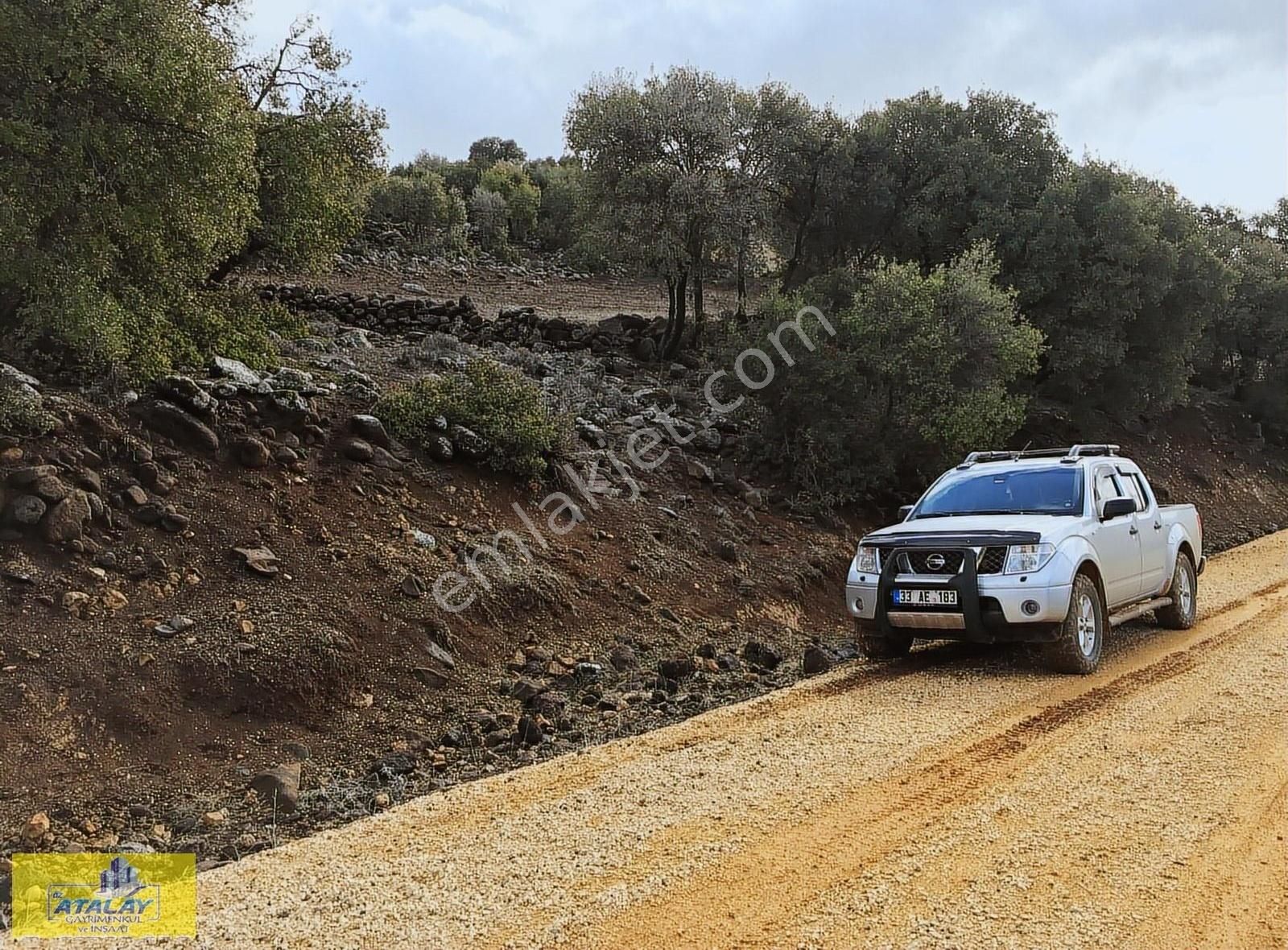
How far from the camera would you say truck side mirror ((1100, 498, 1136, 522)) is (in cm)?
890

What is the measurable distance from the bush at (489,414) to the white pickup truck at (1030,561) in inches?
195

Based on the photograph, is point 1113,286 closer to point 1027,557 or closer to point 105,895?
point 1027,557

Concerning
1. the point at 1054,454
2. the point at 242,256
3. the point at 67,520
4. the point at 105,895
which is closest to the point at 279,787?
the point at 105,895

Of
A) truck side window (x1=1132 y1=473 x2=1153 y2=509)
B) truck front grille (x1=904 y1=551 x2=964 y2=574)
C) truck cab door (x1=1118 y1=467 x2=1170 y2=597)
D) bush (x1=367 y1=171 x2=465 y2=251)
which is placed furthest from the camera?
bush (x1=367 y1=171 x2=465 y2=251)

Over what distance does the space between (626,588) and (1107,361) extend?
16171 mm

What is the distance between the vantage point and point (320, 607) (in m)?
8.39

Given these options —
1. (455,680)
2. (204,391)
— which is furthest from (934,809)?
(204,391)

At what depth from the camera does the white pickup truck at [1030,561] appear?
26.5 feet

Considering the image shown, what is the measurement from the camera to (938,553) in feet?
27.8

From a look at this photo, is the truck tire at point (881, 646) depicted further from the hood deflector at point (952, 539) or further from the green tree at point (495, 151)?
the green tree at point (495, 151)

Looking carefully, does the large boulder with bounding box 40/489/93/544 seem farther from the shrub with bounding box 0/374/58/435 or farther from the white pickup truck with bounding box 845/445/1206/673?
the white pickup truck with bounding box 845/445/1206/673

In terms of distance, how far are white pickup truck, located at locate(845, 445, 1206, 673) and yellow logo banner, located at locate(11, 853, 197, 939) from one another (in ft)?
19.8

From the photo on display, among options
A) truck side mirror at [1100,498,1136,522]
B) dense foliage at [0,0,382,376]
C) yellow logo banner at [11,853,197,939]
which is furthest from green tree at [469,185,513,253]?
yellow logo banner at [11,853,197,939]

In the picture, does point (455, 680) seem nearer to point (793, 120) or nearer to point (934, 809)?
point (934, 809)
